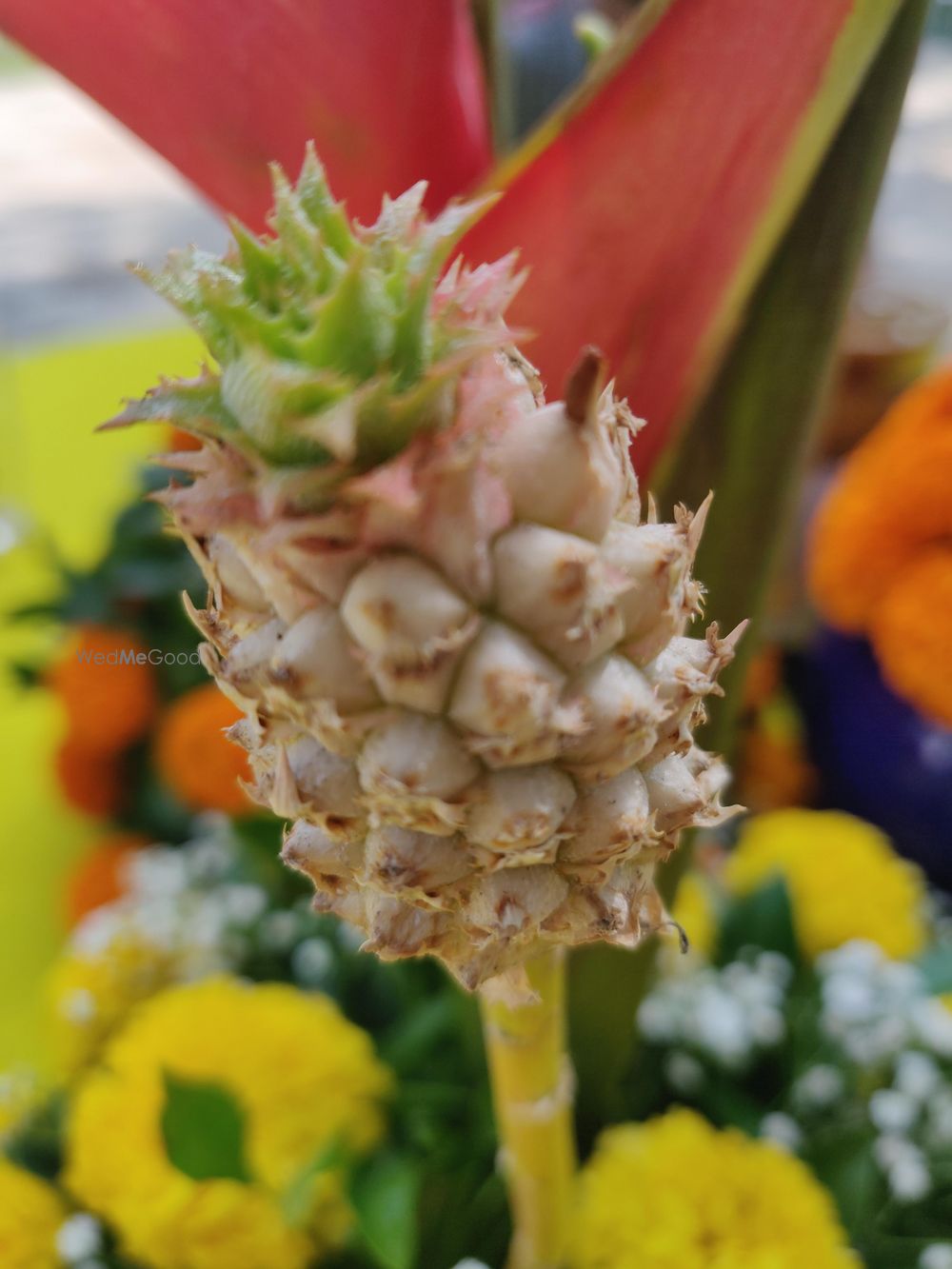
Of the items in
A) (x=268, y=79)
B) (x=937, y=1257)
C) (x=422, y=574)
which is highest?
(x=268, y=79)

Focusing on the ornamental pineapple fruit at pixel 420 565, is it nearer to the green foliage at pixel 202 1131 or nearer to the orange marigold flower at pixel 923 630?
the green foliage at pixel 202 1131

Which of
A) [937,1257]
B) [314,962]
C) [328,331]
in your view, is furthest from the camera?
[314,962]

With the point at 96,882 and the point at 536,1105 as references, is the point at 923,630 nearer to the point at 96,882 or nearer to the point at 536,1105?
the point at 536,1105

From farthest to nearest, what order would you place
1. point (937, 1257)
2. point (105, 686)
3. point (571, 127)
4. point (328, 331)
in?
point (105, 686) < point (937, 1257) < point (571, 127) < point (328, 331)

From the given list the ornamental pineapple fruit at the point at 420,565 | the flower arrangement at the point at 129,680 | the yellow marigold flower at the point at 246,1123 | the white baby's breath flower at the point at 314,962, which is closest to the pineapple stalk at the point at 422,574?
the ornamental pineapple fruit at the point at 420,565

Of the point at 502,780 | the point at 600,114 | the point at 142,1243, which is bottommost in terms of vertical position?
the point at 142,1243

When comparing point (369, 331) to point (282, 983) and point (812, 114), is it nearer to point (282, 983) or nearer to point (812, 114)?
point (812, 114)

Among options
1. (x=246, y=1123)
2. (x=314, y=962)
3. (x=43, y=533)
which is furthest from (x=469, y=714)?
(x=43, y=533)

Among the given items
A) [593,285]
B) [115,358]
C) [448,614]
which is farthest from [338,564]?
[115,358]
